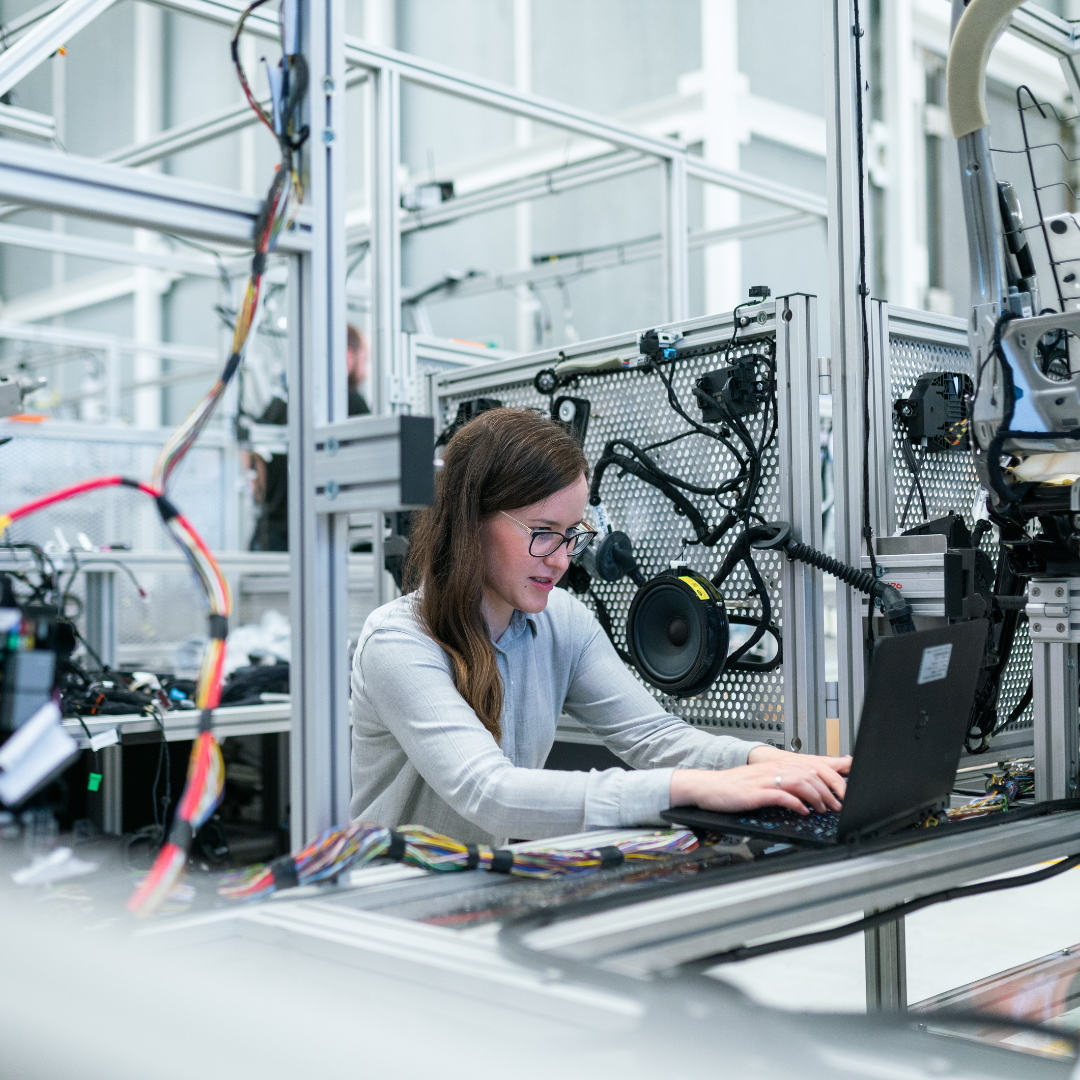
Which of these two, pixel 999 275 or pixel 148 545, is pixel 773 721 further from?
pixel 148 545

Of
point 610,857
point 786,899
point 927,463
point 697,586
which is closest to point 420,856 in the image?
point 610,857

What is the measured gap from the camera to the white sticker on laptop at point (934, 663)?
39.2 inches

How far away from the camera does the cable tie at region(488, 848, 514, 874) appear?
0.91 metres

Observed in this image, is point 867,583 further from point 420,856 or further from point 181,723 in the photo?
point 181,723

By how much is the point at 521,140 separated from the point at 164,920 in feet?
16.9

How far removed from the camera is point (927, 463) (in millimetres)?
1615

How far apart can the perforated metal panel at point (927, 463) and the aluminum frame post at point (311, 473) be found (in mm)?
864

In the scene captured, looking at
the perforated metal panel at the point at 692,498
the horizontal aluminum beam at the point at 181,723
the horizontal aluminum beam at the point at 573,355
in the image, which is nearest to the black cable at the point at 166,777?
the horizontal aluminum beam at the point at 181,723

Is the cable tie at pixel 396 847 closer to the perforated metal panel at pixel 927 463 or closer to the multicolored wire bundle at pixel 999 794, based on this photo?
the multicolored wire bundle at pixel 999 794

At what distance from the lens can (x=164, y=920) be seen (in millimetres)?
740

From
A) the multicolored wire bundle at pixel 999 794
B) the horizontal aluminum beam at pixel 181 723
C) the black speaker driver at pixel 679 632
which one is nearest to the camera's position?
the multicolored wire bundle at pixel 999 794

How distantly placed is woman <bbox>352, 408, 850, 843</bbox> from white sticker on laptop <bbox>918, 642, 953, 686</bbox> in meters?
0.15

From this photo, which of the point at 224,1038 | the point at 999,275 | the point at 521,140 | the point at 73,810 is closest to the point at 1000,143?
the point at 999,275

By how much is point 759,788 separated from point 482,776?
0.26 meters
